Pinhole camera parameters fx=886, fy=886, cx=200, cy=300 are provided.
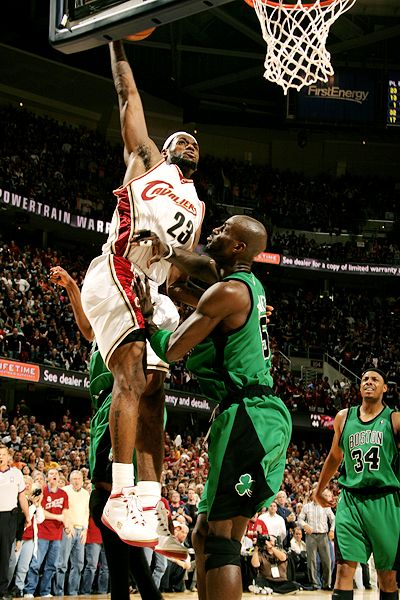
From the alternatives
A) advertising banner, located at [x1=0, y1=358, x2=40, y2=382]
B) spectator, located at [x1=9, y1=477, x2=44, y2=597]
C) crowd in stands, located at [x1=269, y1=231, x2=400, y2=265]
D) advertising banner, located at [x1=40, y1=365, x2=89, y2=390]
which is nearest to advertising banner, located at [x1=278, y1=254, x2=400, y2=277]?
crowd in stands, located at [x1=269, y1=231, x2=400, y2=265]

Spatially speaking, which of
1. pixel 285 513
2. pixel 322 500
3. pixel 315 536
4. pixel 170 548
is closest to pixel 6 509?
pixel 322 500

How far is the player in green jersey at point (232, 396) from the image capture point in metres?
4.56

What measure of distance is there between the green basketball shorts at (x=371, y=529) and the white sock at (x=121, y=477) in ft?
9.08

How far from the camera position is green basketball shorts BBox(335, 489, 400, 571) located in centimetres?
684

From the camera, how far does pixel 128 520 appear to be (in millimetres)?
4594

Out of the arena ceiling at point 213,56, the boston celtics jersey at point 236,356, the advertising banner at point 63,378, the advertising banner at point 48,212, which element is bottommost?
the boston celtics jersey at point 236,356

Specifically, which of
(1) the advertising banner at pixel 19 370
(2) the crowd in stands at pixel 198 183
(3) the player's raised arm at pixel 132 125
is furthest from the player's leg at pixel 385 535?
(2) the crowd in stands at pixel 198 183

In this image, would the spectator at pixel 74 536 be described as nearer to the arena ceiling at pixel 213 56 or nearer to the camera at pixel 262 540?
the camera at pixel 262 540

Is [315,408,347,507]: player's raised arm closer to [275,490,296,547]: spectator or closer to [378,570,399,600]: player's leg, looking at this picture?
[378,570,399,600]: player's leg

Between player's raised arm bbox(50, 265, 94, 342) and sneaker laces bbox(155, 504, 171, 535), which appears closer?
sneaker laces bbox(155, 504, 171, 535)

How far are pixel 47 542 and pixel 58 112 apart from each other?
69.4ft

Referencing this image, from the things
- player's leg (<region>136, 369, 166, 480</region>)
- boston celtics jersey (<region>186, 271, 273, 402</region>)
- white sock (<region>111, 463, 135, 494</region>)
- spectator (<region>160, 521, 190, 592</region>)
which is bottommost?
spectator (<region>160, 521, 190, 592</region>)

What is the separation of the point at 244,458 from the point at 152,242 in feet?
4.21

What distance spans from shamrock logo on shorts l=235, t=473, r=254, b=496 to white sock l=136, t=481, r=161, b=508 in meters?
0.51
